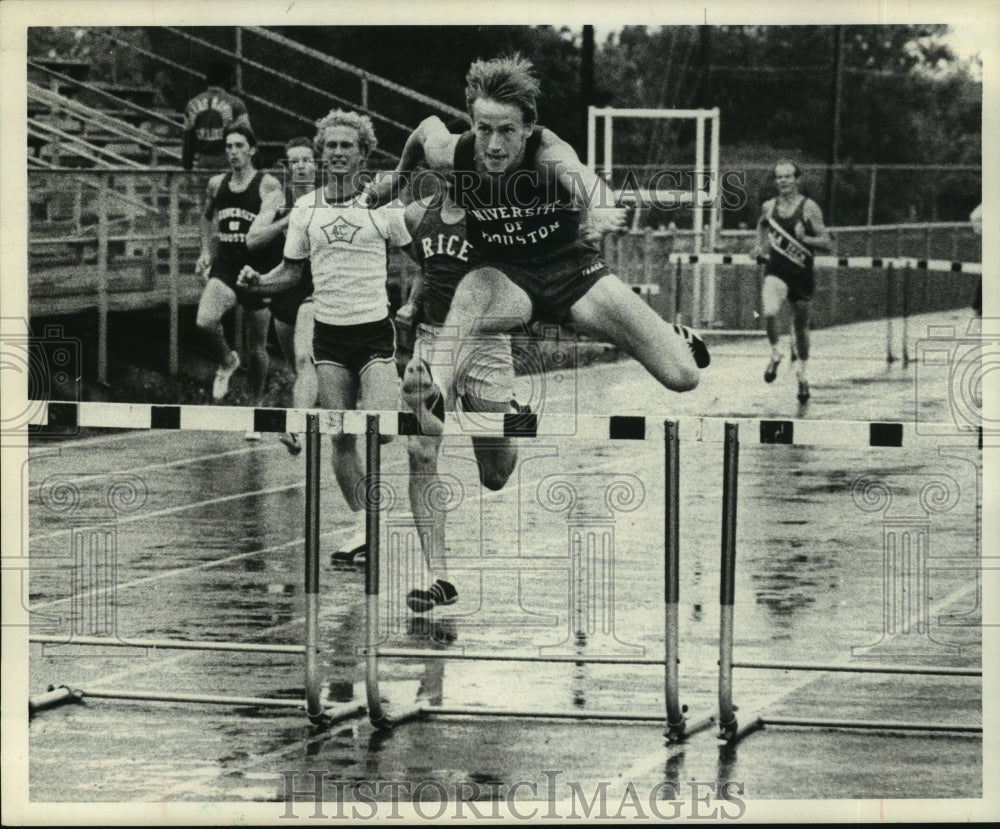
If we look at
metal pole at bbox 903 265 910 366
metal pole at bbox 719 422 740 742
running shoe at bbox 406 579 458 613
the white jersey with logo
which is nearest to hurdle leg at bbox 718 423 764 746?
metal pole at bbox 719 422 740 742

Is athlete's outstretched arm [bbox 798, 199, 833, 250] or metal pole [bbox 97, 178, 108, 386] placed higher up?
athlete's outstretched arm [bbox 798, 199, 833, 250]

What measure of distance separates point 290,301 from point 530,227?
12.8ft

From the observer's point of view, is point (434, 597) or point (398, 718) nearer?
point (398, 718)

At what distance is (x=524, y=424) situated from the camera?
8328mm

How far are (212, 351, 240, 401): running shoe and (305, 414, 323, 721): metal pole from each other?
9.38m

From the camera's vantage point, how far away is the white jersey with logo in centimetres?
1213

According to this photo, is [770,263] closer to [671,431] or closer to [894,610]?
[894,610]

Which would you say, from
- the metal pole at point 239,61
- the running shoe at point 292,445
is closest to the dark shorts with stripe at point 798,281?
the running shoe at point 292,445

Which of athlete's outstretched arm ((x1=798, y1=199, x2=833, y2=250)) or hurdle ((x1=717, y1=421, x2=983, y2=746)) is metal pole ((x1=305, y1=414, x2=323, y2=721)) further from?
athlete's outstretched arm ((x1=798, y1=199, x2=833, y2=250))

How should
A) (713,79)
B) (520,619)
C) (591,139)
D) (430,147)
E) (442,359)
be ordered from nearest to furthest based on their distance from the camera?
(520,619) < (442,359) < (430,147) < (591,139) < (713,79)

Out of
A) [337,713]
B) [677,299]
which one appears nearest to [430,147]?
[337,713]

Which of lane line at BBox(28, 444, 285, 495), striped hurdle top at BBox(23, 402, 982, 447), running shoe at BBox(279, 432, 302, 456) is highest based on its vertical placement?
striped hurdle top at BBox(23, 402, 982, 447)

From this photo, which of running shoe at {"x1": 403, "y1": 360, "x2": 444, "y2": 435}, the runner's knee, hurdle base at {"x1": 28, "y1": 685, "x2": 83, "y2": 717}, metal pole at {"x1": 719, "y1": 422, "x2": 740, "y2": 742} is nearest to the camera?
metal pole at {"x1": 719, "y1": 422, "x2": 740, "y2": 742}

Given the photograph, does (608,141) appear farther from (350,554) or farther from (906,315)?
(350,554)
